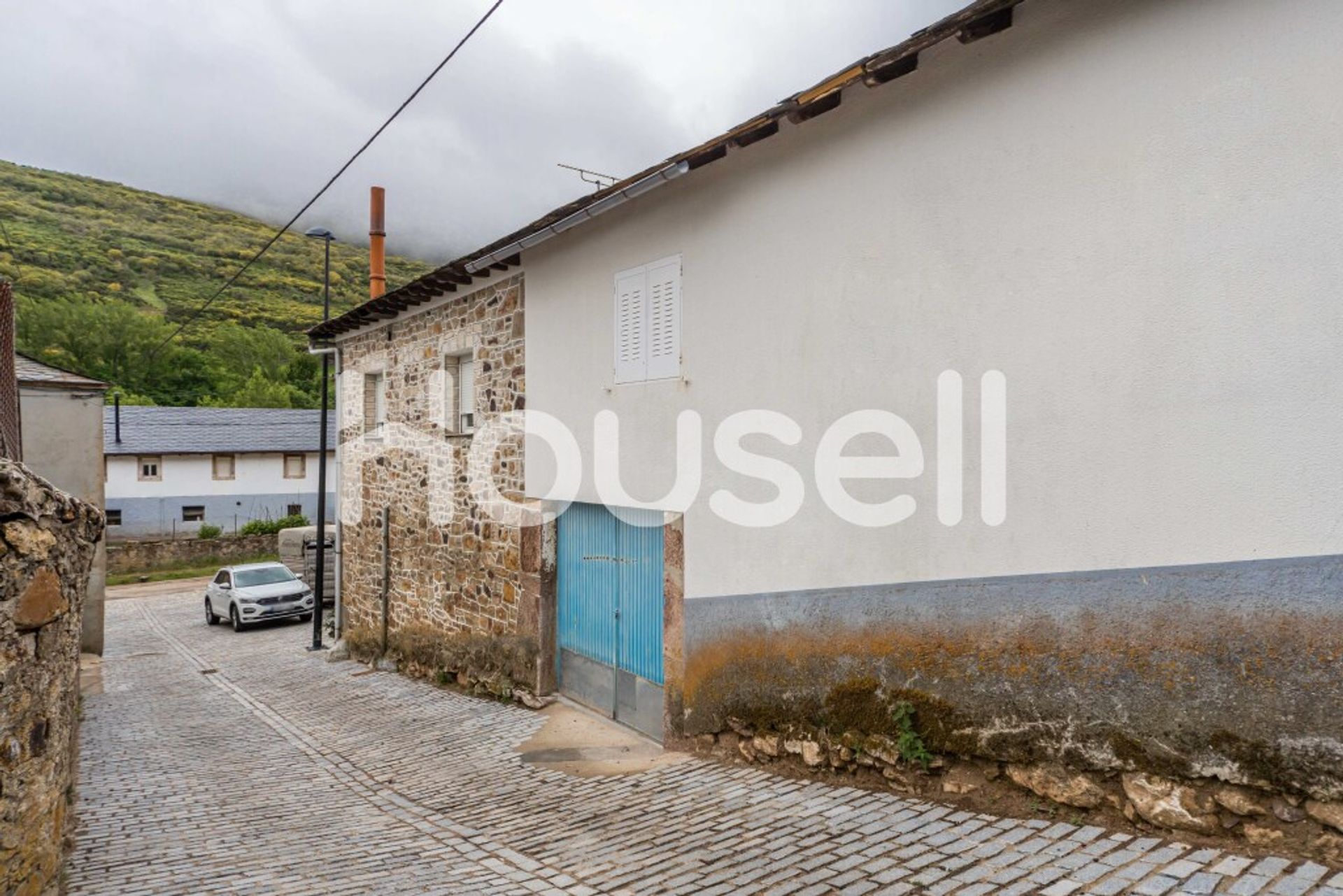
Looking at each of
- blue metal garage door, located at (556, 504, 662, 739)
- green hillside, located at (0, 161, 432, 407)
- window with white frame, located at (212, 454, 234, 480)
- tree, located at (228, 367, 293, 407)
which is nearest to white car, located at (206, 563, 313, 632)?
blue metal garage door, located at (556, 504, 662, 739)

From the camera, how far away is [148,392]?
178ft

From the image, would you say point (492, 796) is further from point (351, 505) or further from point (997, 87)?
point (351, 505)

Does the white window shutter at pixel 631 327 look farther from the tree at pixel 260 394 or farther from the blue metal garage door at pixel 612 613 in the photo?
the tree at pixel 260 394

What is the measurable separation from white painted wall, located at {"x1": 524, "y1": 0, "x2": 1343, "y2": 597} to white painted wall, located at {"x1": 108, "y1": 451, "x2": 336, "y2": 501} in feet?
106

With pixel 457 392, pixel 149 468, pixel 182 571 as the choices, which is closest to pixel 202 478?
pixel 149 468

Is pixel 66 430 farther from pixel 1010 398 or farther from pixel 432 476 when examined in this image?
pixel 1010 398

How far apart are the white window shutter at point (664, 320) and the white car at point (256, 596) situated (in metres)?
15.4

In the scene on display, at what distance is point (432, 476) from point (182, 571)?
71.4 ft

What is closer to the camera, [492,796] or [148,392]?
[492,796]

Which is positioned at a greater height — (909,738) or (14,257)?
(14,257)

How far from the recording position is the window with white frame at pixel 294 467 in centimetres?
3425

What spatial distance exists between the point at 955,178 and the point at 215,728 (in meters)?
9.55

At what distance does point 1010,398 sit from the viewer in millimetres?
4395

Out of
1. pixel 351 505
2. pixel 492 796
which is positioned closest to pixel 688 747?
pixel 492 796
